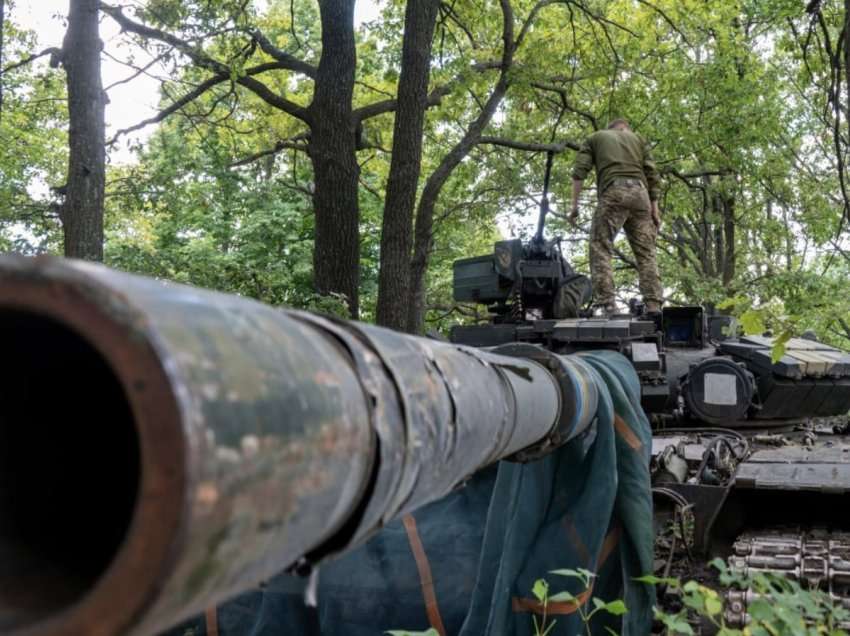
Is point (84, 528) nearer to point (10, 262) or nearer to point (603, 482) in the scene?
point (10, 262)

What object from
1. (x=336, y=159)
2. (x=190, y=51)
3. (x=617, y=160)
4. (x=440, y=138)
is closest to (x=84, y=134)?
(x=336, y=159)

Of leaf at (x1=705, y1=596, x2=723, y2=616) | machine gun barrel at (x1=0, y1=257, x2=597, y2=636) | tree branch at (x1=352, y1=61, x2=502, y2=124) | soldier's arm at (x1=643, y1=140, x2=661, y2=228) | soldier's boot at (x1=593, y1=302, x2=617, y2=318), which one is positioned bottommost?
leaf at (x1=705, y1=596, x2=723, y2=616)

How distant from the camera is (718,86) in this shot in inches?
617

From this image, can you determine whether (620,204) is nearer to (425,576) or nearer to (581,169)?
(581,169)

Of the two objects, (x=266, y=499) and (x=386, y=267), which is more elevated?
(x=386, y=267)

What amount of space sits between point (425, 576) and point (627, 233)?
509cm

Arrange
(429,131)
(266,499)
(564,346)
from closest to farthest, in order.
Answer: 1. (266,499)
2. (564,346)
3. (429,131)

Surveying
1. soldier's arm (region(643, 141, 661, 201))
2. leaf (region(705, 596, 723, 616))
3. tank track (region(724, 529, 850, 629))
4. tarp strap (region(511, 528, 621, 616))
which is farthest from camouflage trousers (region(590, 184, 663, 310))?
leaf (region(705, 596, 723, 616))

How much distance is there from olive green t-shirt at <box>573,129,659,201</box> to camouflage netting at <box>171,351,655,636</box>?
4.16 m

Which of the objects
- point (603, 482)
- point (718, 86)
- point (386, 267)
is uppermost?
point (718, 86)

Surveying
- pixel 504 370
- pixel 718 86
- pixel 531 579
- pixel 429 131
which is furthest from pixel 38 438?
pixel 429 131

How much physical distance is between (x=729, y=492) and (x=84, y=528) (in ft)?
13.1

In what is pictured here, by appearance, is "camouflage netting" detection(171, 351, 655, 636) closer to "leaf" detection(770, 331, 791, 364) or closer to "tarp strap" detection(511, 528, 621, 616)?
"tarp strap" detection(511, 528, 621, 616)

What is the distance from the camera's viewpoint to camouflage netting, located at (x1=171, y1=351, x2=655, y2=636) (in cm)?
359
